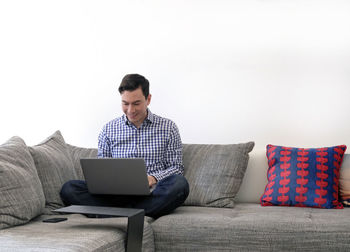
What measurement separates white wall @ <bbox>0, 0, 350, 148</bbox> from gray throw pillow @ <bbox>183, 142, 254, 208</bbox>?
1.23ft

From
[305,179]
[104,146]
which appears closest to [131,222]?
[104,146]

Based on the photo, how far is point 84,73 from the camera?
3.74 metres

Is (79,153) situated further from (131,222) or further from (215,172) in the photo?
(131,222)

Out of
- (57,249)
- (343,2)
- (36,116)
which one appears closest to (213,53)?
(343,2)

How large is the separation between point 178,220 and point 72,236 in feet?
2.12

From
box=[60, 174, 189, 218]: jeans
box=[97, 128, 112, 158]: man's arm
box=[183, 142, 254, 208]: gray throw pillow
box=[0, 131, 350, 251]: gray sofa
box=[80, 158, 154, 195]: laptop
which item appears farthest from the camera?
box=[97, 128, 112, 158]: man's arm

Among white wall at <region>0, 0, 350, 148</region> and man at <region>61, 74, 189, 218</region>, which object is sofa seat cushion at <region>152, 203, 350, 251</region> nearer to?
man at <region>61, 74, 189, 218</region>

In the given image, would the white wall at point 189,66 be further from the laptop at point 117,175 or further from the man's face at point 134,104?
the laptop at point 117,175

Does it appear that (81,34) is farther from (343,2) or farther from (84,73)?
(343,2)

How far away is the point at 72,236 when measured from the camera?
1995 mm

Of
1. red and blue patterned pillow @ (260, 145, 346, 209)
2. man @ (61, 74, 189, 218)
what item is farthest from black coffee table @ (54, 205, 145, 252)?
red and blue patterned pillow @ (260, 145, 346, 209)

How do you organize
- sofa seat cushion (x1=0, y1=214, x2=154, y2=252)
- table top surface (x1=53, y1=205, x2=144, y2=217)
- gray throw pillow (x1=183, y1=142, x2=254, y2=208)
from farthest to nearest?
1. gray throw pillow (x1=183, y1=142, x2=254, y2=208)
2. table top surface (x1=53, y1=205, x2=144, y2=217)
3. sofa seat cushion (x1=0, y1=214, x2=154, y2=252)

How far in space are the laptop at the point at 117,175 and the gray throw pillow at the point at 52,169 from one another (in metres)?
0.24

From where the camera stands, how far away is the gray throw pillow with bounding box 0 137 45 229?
7.35 ft
